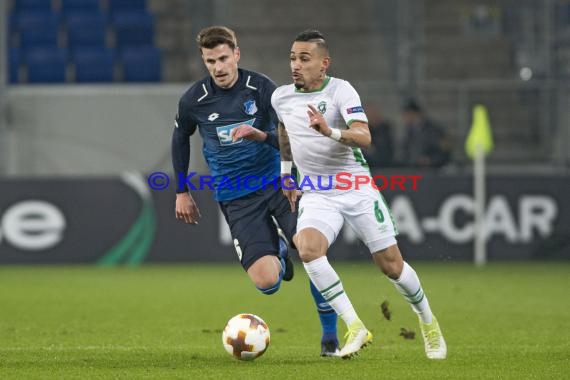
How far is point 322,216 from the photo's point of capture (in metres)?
7.57

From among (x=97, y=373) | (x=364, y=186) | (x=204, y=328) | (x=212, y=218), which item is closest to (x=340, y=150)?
(x=364, y=186)

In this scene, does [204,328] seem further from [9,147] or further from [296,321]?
[9,147]

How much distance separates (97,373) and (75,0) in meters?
14.2

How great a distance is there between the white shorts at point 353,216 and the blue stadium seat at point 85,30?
42.6ft

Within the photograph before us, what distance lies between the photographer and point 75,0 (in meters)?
20.4

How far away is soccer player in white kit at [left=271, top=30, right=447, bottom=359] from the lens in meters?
7.48

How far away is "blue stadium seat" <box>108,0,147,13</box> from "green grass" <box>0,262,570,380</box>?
5.41 m

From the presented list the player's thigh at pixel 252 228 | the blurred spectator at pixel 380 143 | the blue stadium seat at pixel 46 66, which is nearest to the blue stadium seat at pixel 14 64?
the blue stadium seat at pixel 46 66

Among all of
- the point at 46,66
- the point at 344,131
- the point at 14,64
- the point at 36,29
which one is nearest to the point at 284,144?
the point at 344,131

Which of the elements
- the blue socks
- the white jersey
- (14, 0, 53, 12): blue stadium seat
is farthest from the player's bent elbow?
(14, 0, 53, 12): blue stadium seat

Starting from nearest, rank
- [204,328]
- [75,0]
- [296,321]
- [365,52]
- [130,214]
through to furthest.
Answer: [204,328], [296,321], [130,214], [365,52], [75,0]

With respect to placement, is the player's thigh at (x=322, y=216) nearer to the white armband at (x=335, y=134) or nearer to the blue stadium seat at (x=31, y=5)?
the white armband at (x=335, y=134)

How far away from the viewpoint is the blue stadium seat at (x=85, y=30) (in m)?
20.0

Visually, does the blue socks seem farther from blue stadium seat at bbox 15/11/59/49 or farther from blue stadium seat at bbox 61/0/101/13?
blue stadium seat at bbox 61/0/101/13
